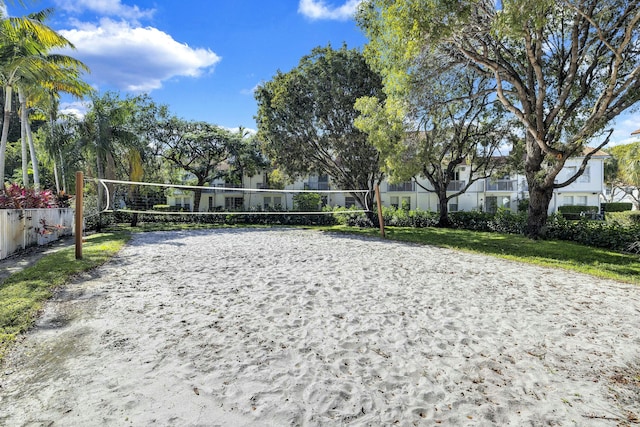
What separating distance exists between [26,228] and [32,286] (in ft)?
19.9

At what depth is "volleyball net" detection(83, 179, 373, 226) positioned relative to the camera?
58.3 feet

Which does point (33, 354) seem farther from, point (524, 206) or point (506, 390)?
point (524, 206)

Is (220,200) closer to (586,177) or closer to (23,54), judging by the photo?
(23,54)

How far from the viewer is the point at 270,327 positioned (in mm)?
4758

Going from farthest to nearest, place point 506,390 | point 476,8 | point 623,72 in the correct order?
1. point 623,72
2. point 476,8
3. point 506,390

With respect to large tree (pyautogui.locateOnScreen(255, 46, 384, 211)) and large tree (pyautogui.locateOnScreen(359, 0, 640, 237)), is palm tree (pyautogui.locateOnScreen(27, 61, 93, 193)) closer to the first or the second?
large tree (pyautogui.locateOnScreen(255, 46, 384, 211))

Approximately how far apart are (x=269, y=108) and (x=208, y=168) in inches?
459

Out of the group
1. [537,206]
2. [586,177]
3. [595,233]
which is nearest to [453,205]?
[586,177]

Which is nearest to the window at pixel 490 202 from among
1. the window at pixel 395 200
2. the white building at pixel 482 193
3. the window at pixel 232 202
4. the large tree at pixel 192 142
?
the white building at pixel 482 193

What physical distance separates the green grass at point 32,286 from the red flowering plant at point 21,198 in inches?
87.6

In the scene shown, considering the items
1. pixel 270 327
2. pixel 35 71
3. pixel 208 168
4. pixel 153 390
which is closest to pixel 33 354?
pixel 153 390

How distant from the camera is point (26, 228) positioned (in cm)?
1098

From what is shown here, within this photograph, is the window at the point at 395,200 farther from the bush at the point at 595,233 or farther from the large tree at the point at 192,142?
the bush at the point at 595,233

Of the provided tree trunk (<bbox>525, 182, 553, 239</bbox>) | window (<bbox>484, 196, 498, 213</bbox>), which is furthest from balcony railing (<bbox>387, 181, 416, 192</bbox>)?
tree trunk (<bbox>525, 182, 553, 239</bbox>)
